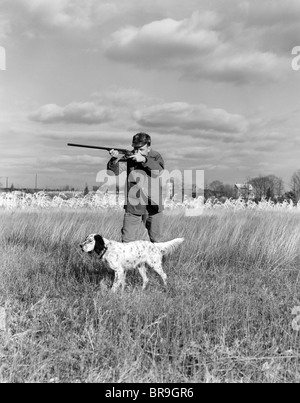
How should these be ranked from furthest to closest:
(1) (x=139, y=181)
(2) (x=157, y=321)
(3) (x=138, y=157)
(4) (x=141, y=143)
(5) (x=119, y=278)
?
(1) (x=139, y=181) < (4) (x=141, y=143) < (3) (x=138, y=157) < (5) (x=119, y=278) < (2) (x=157, y=321)

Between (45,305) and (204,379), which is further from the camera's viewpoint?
(45,305)

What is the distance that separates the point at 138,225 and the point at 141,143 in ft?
4.10

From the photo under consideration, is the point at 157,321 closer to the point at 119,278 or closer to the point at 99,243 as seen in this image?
the point at 119,278

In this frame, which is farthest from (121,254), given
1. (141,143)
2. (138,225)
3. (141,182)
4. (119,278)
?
(141,143)

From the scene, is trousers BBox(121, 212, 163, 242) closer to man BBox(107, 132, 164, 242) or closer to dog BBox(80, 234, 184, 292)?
man BBox(107, 132, 164, 242)

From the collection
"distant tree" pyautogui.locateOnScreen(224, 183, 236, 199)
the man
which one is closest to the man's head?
the man

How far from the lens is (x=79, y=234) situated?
9.58 metres

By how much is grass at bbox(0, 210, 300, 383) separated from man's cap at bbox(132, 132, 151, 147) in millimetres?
1983

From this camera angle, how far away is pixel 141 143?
235 inches

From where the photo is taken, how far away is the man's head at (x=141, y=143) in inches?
235
